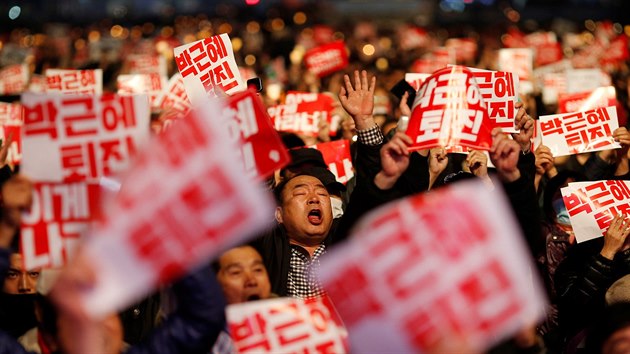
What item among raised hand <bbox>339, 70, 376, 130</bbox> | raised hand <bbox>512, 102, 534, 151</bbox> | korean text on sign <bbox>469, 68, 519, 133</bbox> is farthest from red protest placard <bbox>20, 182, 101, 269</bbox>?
korean text on sign <bbox>469, 68, 519, 133</bbox>

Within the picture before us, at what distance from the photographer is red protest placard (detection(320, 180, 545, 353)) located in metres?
2.71

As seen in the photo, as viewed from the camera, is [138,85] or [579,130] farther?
[138,85]

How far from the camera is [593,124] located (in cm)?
661

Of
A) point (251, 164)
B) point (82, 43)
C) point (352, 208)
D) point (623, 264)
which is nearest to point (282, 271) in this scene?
point (352, 208)

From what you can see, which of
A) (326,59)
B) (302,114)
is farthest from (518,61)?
(302,114)

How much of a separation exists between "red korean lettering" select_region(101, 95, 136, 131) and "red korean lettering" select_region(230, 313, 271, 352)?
29.6 inches

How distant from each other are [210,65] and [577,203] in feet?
7.34

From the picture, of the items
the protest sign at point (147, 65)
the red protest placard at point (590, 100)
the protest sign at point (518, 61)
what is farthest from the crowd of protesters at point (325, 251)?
the protest sign at point (147, 65)

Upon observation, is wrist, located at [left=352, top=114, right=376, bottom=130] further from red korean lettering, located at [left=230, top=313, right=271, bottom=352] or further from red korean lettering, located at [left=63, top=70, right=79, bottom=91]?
red korean lettering, located at [left=63, top=70, right=79, bottom=91]

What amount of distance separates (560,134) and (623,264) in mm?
1732

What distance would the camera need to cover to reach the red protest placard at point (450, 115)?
4.27m

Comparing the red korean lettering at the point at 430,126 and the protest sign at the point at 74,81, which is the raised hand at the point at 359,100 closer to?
the red korean lettering at the point at 430,126

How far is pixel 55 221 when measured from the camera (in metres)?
3.40

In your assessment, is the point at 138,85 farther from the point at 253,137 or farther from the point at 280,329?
the point at 280,329
